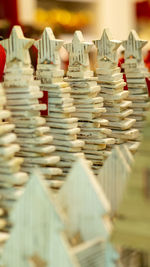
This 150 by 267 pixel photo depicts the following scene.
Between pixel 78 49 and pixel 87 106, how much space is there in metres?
0.16

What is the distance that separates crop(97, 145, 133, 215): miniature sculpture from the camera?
1.16 m

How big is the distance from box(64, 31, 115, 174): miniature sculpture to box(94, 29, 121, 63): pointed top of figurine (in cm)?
10

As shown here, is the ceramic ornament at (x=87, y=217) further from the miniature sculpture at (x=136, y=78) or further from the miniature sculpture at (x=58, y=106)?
the miniature sculpture at (x=136, y=78)

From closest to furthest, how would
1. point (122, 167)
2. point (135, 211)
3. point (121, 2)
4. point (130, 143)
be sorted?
point (135, 211) → point (122, 167) → point (130, 143) → point (121, 2)

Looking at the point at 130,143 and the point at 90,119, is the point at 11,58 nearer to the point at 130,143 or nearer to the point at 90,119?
the point at 90,119

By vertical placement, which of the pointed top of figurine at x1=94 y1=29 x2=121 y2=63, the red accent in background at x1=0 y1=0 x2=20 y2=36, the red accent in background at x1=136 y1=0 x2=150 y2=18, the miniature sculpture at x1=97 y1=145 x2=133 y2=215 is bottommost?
the miniature sculpture at x1=97 y1=145 x2=133 y2=215

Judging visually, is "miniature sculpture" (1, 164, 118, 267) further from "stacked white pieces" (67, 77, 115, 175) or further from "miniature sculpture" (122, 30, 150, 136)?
"miniature sculpture" (122, 30, 150, 136)

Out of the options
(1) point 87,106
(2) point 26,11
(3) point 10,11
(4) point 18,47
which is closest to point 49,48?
(4) point 18,47

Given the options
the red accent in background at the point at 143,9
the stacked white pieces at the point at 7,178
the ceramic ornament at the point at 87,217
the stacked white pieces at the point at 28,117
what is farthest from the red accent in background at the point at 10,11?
the ceramic ornament at the point at 87,217

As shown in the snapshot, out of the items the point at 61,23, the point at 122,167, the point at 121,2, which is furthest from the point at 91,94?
the point at 121,2

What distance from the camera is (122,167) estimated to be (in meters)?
1.15

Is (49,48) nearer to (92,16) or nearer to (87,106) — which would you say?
(87,106)

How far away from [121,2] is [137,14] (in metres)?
0.21

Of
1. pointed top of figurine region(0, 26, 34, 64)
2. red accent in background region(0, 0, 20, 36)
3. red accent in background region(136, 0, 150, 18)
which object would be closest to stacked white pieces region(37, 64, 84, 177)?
pointed top of figurine region(0, 26, 34, 64)
